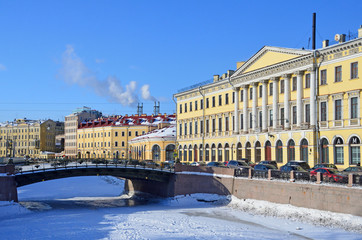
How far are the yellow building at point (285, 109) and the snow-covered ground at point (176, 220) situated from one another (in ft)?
35.6

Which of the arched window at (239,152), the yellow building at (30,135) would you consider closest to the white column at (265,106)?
the arched window at (239,152)

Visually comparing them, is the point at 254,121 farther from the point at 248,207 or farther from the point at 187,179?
the point at 248,207

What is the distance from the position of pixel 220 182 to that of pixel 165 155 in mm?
33753

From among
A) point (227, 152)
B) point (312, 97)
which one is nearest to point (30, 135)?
point (227, 152)

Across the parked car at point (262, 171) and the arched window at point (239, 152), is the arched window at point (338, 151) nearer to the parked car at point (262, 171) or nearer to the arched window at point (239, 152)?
the parked car at point (262, 171)

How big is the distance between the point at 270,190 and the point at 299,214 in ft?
15.6

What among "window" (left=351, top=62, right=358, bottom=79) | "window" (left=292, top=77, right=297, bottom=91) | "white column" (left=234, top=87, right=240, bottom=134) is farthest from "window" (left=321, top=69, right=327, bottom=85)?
"white column" (left=234, top=87, right=240, bottom=134)

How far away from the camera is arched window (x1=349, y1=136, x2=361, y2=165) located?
46.1 meters

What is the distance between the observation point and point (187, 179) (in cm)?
5297

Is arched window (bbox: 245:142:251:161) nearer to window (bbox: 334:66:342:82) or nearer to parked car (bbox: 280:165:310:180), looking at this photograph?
window (bbox: 334:66:342:82)

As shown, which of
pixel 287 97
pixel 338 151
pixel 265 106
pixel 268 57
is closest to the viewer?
pixel 338 151

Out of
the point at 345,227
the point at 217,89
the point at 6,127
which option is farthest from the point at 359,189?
the point at 6,127

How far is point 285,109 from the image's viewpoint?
54719 millimetres

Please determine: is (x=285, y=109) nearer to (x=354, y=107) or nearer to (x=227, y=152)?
(x=354, y=107)
